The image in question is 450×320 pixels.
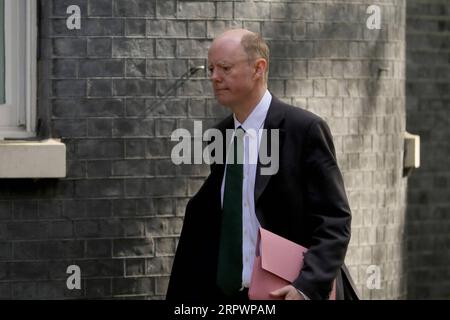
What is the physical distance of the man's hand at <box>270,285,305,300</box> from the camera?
17.5 ft

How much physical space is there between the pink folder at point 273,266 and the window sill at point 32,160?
3026mm

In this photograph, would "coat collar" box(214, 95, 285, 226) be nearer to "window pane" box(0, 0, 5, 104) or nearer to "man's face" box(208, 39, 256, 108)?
"man's face" box(208, 39, 256, 108)

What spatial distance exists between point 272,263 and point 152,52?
10.7 ft

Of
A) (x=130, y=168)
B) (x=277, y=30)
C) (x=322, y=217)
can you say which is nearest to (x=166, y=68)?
(x=130, y=168)

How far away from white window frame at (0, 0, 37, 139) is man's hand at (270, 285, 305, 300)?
3430 mm

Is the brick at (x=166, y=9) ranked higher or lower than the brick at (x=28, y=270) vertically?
higher

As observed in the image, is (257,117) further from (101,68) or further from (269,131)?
(101,68)

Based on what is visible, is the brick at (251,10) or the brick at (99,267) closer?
the brick at (99,267)

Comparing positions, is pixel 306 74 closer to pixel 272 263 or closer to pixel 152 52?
pixel 152 52

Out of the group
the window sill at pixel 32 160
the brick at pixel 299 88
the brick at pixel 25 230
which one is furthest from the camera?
the brick at pixel 299 88

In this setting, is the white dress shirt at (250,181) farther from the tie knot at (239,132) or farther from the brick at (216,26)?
the brick at (216,26)

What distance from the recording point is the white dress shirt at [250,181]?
219 inches

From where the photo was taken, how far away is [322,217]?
214 inches

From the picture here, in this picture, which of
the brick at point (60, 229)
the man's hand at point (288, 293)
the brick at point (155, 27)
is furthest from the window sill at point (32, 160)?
the man's hand at point (288, 293)
